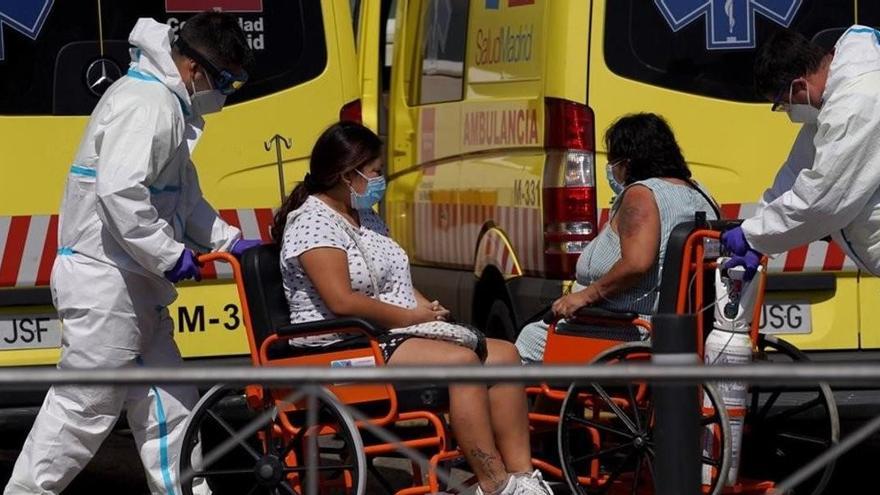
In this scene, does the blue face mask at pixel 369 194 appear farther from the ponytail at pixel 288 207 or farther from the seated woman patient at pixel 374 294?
the ponytail at pixel 288 207

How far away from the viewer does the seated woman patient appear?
5625 millimetres

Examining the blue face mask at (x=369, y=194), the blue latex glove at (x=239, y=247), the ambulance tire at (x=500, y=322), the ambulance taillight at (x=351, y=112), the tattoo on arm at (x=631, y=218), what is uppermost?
the ambulance taillight at (x=351, y=112)

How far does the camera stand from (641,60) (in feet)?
21.8

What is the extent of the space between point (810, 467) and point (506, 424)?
195 centimetres

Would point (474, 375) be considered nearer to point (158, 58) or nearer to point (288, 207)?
point (158, 58)

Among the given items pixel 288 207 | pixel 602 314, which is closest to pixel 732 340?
pixel 602 314

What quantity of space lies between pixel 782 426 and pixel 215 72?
2161mm

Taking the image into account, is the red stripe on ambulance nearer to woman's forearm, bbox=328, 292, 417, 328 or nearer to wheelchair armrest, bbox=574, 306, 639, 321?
woman's forearm, bbox=328, 292, 417, 328

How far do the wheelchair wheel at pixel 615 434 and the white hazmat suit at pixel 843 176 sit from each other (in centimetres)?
55

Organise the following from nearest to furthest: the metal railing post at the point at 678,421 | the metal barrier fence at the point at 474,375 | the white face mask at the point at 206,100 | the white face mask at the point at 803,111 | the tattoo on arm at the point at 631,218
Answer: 1. the metal barrier fence at the point at 474,375
2. the metal railing post at the point at 678,421
3. the white face mask at the point at 803,111
4. the white face mask at the point at 206,100
5. the tattoo on arm at the point at 631,218

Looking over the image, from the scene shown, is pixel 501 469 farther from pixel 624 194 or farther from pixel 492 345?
pixel 624 194

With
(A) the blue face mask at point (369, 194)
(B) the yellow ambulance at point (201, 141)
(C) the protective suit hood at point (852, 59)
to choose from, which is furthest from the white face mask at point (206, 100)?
(C) the protective suit hood at point (852, 59)

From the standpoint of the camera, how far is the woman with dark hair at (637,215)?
600 centimetres

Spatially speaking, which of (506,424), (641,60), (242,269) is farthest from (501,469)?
(641,60)
